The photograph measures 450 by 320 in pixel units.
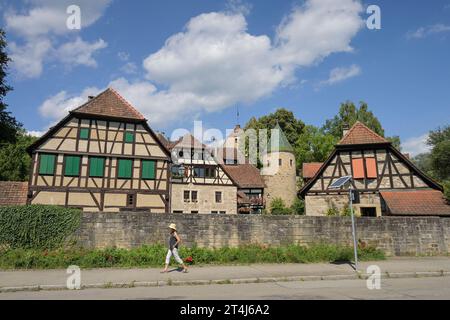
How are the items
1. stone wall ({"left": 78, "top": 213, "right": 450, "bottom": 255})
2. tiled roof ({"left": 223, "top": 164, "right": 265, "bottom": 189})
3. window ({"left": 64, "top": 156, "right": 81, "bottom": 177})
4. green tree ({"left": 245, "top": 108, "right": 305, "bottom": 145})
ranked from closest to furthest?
stone wall ({"left": 78, "top": 213, "right": 450, "bottom": 255})
window ({"left": 64, "top": 156, "right": 81, "bottom": 177})
tiled roof ({"left": 223, "top": 164, "right": 265, "bottom": 189})
green tree ({"left": 245, "top": 108, "right": 305, "bottom": 145})

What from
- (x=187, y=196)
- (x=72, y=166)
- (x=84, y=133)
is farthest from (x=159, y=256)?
(x=187, y=196)

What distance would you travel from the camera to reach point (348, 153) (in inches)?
884

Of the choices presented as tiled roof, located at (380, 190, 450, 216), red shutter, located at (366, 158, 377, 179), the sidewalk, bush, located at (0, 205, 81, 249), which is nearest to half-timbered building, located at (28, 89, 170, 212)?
bush, located at (0, 205, 81, 249)

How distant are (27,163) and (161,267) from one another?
3278 centimetres

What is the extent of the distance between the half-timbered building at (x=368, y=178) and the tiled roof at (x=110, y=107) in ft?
46.3

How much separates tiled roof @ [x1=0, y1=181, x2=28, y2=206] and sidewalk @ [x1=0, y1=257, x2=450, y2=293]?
41.7 ft

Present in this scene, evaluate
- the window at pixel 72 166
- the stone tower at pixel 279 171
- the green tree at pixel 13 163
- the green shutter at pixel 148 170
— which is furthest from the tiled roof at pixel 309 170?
the green tree at pixel 13 163

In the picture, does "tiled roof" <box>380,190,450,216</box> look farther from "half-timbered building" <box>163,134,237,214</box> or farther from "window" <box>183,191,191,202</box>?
"window" <box>183,191,191,202</box>

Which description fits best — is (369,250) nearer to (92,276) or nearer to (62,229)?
(92,276)

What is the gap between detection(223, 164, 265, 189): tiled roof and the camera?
40281 millimetres

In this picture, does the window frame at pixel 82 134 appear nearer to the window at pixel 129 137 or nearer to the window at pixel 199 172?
the window at pixel 129 137

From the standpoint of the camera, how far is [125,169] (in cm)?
2380

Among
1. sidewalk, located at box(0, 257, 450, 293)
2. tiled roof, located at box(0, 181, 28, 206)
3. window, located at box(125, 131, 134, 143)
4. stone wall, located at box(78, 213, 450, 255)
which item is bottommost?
sidewalk, located at box(0, 257, 450, 293)

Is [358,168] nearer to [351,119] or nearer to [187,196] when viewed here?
[187,196]
